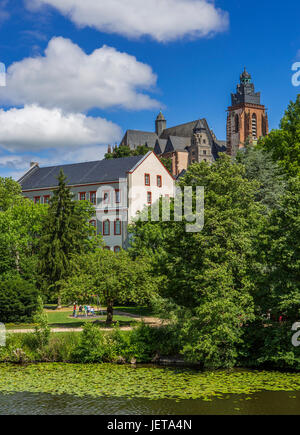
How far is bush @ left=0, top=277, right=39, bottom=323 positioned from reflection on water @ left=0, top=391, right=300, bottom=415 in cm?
1665

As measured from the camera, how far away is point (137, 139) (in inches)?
6122

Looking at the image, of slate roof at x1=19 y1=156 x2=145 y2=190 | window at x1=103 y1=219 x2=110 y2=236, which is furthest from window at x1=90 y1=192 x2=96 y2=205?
window at x1=103 y1=219 x2=110 y2=236

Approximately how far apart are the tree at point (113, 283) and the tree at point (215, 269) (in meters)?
4.25

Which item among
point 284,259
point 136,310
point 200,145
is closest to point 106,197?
point 136,310

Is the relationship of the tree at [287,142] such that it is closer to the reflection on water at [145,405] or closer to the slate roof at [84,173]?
the slate roof at [84,173]

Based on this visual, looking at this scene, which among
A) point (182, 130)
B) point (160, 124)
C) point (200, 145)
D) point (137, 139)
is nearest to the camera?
point (200, 145)

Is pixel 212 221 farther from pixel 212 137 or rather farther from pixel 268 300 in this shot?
pixel 212 137

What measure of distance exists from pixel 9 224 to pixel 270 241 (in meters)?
31.2

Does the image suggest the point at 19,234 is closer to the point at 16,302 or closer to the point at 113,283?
the point at 16,302

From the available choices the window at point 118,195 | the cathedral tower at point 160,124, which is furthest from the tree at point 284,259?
the cathedral tower at point 160,124

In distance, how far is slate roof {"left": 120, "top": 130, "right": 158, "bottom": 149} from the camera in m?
154

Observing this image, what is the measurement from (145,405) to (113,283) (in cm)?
1421

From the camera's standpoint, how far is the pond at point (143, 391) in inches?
694

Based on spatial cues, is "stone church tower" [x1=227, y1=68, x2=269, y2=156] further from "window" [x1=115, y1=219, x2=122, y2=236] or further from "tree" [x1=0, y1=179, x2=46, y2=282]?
"tree" [x1=0, y1=179, x2=46, y2=282]
